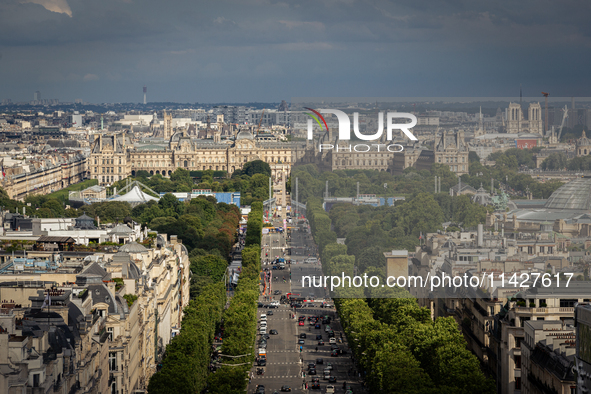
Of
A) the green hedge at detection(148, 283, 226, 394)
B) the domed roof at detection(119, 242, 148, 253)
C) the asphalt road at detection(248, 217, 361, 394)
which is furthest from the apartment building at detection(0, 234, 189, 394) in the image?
the asphalt road at detection(248, 217, 361, 394)

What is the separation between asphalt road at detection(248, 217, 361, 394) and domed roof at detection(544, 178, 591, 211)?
1149cm

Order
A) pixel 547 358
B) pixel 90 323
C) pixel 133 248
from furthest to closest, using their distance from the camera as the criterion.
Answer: pixel 133 248
pixel 547 358
pixel 90 323

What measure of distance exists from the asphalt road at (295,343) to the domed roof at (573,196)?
11.5 metres

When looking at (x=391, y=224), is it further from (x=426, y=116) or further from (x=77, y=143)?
(x=77, y=143)

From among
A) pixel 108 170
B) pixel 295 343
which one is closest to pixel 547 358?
pixel 295 343

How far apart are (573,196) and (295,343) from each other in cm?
1550

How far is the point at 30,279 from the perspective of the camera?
34719 millimetres

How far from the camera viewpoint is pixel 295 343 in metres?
50.1

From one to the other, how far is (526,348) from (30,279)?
1661 cm

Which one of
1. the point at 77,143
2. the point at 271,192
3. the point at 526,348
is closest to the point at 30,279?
the point at 526,348

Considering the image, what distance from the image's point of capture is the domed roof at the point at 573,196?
4225cm

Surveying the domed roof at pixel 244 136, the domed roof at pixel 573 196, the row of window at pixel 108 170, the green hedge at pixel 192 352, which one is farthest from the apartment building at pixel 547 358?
the domed roof at pixel 244 136

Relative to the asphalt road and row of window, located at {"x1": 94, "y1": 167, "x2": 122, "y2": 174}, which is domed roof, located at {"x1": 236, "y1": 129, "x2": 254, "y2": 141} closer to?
row of window, located at {"x1": 94, "y1": 167, "x2": 122, "y2": 174}

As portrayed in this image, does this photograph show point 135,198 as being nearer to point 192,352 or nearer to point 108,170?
point 108,170
